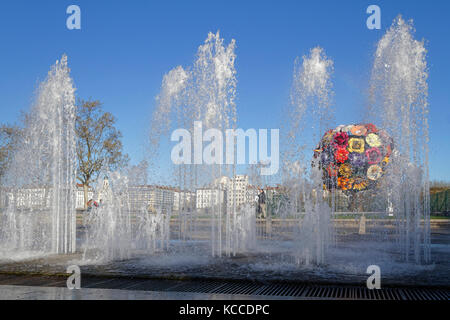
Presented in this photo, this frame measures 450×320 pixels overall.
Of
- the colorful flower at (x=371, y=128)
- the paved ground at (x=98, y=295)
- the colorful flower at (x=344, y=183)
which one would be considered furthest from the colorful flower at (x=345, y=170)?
the paved ground at (x=98, y=295)

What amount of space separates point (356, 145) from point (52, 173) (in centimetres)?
2383

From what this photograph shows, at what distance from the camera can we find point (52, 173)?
434 inches

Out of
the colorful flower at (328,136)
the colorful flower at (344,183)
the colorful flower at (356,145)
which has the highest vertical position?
the colorful flower at (328,136)

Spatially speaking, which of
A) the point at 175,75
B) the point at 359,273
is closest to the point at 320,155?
the point at 175,75

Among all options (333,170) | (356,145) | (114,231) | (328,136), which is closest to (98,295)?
(114,231)

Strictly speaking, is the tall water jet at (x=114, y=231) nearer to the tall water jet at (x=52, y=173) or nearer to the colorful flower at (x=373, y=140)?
the tall water jet at (x=52, y=173)

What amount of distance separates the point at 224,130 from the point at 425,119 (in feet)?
17.6

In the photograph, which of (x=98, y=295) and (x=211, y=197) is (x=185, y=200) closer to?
(x=211, y=197)

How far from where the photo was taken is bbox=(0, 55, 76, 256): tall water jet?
10547 mm

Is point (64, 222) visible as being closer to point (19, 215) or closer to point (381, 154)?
point (19, 215)

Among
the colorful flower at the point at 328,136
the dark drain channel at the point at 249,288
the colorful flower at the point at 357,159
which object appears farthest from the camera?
the colorful flower at the point at 328,136

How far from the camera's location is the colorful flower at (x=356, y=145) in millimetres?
30252

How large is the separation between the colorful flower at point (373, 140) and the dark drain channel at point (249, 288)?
25.9 metres

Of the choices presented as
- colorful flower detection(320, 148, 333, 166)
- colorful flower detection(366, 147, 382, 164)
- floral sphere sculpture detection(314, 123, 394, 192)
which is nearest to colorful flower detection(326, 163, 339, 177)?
floral sphere sculpture detection(314, 123, 394, 192)
